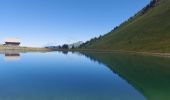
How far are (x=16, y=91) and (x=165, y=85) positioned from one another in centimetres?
2347

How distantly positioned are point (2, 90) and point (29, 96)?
17.9 ft

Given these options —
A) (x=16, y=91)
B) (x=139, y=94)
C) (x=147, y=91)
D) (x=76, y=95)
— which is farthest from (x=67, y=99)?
(x=147, y=91)

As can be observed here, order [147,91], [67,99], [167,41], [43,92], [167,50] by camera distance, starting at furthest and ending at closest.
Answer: [167,41], [167,50], [147,91], [43,92], [67,99]

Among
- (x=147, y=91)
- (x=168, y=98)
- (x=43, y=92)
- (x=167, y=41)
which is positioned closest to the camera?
(x=168, y=98)

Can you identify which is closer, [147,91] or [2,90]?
[2,90]

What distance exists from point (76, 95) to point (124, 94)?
21.0ft

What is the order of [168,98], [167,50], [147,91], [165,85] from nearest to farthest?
1. [168,98]
2. [147,91]
3. [165,85]
4. [167,50]

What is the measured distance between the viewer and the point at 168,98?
105 feet

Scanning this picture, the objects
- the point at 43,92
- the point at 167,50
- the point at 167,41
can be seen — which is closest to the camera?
the point at 43,92

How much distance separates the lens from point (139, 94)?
34.9 meters

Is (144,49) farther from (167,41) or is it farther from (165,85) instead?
(165,85)

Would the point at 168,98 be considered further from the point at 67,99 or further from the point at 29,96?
the point at 29,96

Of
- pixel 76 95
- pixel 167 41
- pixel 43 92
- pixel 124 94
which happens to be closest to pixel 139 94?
pixel 124 94

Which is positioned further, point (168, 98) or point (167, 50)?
point (167, 50)
